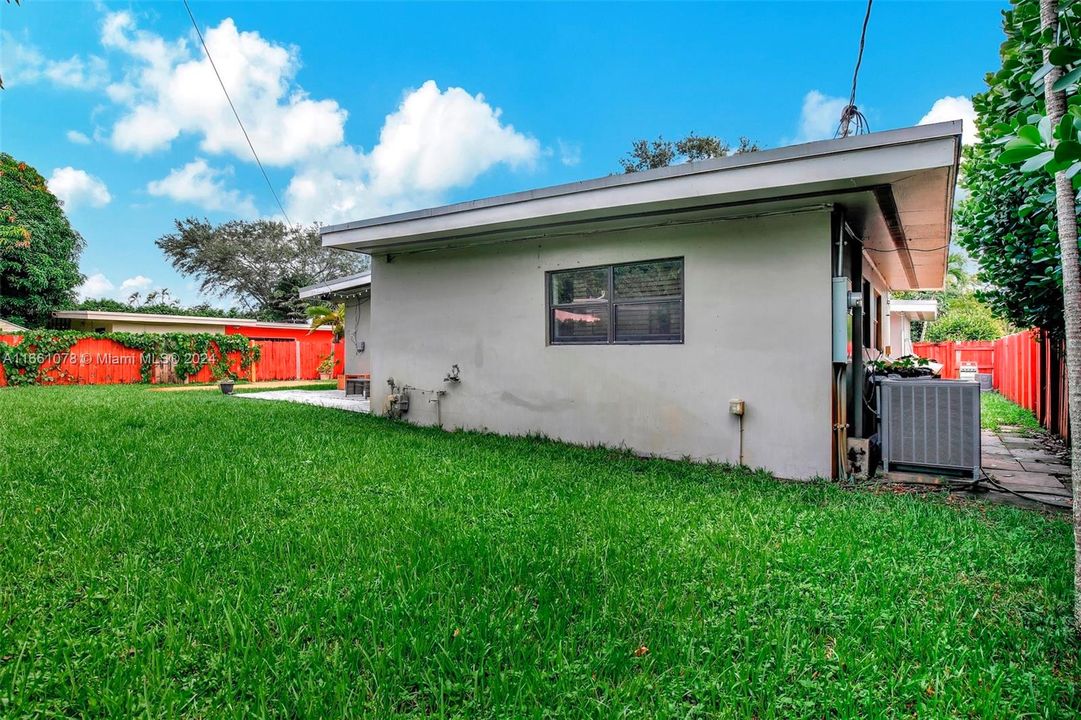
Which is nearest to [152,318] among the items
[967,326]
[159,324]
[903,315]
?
[159,324]

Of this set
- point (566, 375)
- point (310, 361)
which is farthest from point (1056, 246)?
point (310, 361)

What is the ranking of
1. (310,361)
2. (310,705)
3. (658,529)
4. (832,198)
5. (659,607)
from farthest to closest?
(310,361), (832,198), (658,529), (659,607), (310,705)

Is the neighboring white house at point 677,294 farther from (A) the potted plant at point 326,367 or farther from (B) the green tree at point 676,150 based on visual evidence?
(B) the green tree at point 676,150

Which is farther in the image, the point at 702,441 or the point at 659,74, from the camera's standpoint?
the point at 659,74

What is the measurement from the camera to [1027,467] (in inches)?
209

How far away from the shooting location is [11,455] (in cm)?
474

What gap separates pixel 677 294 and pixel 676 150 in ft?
68.4

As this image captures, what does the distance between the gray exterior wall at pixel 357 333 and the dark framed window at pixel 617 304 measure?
23.8ft

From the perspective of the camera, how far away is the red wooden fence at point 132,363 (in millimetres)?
14664

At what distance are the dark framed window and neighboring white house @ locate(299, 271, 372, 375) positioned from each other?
22.1 ft

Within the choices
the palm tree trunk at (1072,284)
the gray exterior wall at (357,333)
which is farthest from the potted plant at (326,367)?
the palm tree trunk at (1072,284)

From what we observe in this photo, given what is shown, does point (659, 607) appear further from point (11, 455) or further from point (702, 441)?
point (11, 455)

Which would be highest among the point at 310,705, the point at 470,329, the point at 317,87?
the point at 317,87

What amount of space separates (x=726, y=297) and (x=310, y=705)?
15.5 feet
